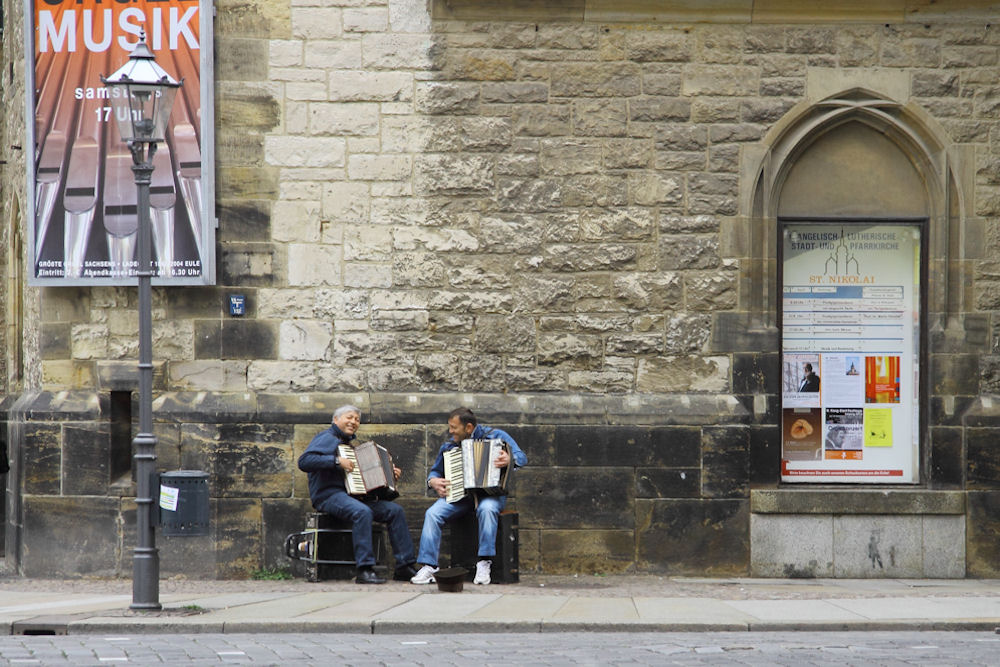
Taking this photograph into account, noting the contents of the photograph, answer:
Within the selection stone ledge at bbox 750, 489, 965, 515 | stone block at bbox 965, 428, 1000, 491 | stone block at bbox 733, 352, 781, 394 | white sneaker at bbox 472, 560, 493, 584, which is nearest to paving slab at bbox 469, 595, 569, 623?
white sneaker at bbox 472, 560, 493, 584

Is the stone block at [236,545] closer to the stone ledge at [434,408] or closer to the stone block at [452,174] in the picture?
the stone ledge at [434,408]

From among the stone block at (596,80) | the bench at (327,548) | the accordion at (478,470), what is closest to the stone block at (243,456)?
the bench at (327,548)

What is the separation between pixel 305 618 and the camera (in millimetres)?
9648

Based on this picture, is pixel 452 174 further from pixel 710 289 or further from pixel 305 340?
pixel 710 289

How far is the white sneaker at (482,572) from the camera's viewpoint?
11.5 m

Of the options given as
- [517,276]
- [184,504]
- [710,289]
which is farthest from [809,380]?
[184,504]

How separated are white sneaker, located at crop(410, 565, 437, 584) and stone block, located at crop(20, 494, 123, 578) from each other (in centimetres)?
276

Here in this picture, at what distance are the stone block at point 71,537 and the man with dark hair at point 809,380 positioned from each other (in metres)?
6.35

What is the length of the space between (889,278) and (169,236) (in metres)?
6.59

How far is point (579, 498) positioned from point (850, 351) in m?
2.91

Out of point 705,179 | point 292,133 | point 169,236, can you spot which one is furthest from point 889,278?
point 169,236

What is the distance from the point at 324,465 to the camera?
11.6 m

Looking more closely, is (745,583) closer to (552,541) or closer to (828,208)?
(552,541)

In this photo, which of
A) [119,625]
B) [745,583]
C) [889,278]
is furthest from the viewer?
[889,278]
